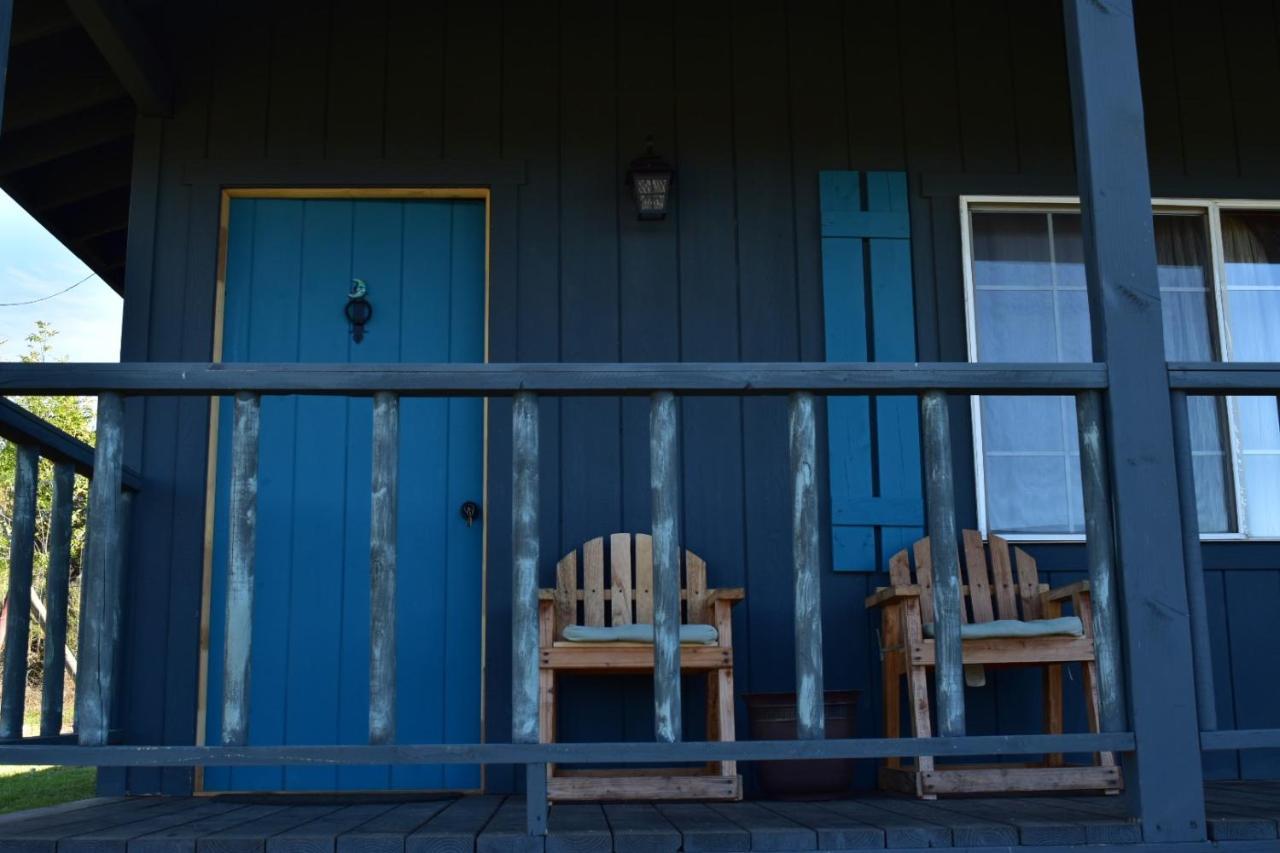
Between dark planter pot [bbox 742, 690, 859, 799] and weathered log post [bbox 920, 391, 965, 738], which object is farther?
dark planter pot [bbox 742, 690, 859, 799]

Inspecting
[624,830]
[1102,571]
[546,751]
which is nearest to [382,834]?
[546,751]

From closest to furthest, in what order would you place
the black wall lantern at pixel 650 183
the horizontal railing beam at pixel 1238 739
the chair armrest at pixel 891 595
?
1. the horizontal railing beam at pixel 1238 739
2. the chair armrest at pixel 891 595
3. the black wall lantern at pixel 650 183

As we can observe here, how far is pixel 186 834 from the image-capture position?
2.90 metres

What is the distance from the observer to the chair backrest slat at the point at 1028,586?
14.6 feet

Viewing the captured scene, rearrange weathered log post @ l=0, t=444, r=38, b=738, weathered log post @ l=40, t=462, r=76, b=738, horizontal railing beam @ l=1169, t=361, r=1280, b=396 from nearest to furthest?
horizontal railing beam @ l=1169, t=361, r=1280, b=396 < weathered log post @ l=0, t=444, r=38, b=738 < weathered log post @ l=40, t=462, r=76, b=738

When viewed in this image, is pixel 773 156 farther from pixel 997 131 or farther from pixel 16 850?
pixel 16 850

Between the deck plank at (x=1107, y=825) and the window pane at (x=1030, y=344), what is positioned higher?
the window pane at (x=1030, y=344)

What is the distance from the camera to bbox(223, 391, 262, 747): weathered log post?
2840 mm

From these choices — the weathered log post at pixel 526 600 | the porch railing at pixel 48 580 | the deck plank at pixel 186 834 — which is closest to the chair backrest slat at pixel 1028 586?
the weathered log post at pixel 526 600

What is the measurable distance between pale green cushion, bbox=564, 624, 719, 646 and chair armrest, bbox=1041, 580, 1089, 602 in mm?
1082

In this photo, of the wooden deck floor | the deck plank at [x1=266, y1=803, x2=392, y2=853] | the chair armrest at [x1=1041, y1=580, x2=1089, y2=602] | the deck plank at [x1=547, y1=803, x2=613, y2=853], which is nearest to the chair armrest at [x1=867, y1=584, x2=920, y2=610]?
the chair armrest at [x1=1041, y1=580, x2=1089, y2=602]

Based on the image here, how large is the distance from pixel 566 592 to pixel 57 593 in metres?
1.53

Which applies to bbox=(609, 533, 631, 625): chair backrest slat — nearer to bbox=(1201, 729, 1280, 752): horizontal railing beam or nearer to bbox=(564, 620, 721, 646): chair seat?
bbox=(564, 620, 721, 646): chair seat

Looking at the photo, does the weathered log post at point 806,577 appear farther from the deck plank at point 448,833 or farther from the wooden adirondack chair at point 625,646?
the wooden adirondack chair at point 625,646
